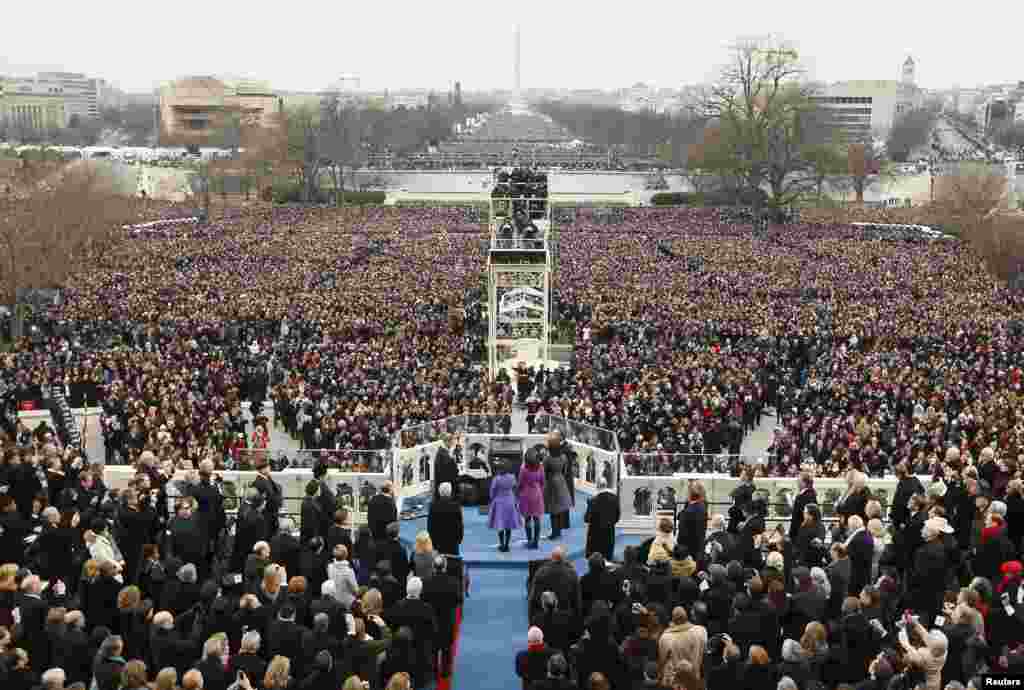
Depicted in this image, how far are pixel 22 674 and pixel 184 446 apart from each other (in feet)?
31.0

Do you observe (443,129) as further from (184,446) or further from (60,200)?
(184,446)

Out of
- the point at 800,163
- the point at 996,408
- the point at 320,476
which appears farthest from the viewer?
the point at 800,163

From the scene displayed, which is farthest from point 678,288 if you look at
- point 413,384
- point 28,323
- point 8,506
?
point 8,506

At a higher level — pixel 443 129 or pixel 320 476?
pixel 443 129

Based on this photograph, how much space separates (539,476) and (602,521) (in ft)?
3.29

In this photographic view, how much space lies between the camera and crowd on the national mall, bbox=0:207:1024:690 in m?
7.36

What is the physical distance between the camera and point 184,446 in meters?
16.2

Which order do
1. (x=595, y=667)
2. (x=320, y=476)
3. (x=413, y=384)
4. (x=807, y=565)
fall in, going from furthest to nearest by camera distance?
(x=413, y=384), (x=320, y=476), (x=807, y=565), (x=595, y=667)

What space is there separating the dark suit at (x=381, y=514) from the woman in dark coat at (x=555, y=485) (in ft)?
6.38

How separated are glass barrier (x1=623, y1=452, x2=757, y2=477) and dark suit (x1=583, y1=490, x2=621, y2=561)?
249 cm

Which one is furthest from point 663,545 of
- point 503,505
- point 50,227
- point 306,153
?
point 306,153

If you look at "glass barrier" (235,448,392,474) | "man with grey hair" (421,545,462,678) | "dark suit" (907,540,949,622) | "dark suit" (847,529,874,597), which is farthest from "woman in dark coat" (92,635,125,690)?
"dark suit" (907,540,949,622)

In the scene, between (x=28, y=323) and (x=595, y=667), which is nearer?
(x=595, y=667)

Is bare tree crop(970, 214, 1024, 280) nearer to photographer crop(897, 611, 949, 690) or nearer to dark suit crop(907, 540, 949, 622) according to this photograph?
dark suit crop(907, 540, 949, 622)
